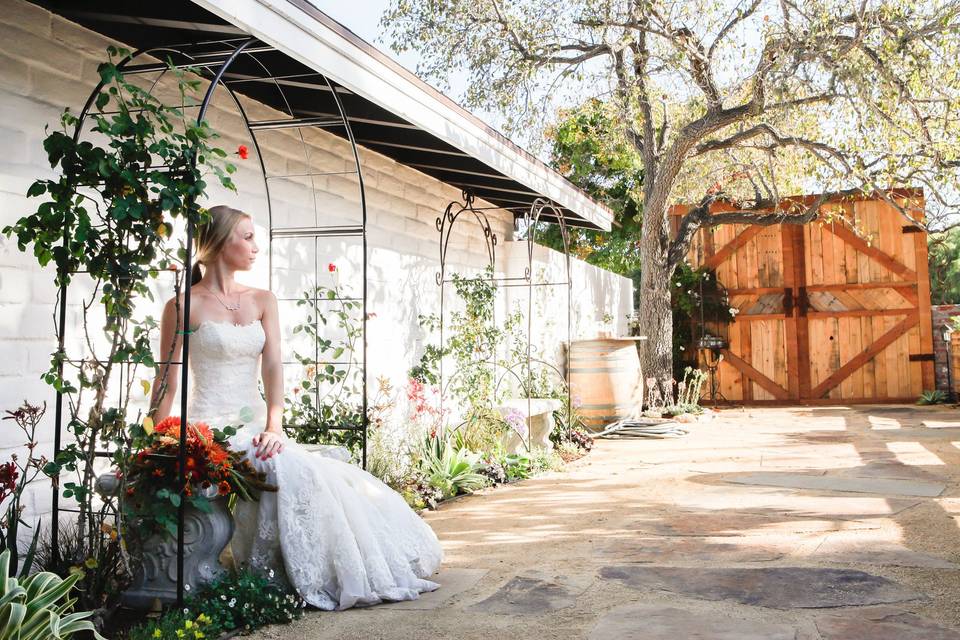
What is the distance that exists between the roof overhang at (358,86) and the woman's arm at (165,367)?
107cm

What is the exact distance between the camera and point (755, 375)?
12.3 meters

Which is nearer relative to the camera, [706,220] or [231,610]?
[231,610]

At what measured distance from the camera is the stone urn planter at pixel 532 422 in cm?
648

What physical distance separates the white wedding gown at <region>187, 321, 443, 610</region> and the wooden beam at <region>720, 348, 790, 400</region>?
984 cm

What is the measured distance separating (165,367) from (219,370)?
0.88ft

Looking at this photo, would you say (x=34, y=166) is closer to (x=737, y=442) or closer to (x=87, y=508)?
(x=87, y=508)

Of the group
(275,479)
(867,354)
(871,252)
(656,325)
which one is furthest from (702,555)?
(871,252)

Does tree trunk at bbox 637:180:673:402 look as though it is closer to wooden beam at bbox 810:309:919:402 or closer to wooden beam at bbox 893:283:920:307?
wooden beam at bbox 810:309:919:402

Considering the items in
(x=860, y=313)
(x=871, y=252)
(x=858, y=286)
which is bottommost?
(x=860, y=313)

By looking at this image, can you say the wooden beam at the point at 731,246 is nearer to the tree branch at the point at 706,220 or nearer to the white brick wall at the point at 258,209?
the tree branch at the point at 706,220

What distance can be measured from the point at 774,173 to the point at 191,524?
10041mm

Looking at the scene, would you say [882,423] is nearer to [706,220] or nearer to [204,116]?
[706,220]

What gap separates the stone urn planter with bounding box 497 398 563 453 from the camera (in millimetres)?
6478

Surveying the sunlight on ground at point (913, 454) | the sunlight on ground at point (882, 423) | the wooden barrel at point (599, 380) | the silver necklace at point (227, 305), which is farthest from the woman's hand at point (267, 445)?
the sunlight on ground at point (882, 423)
